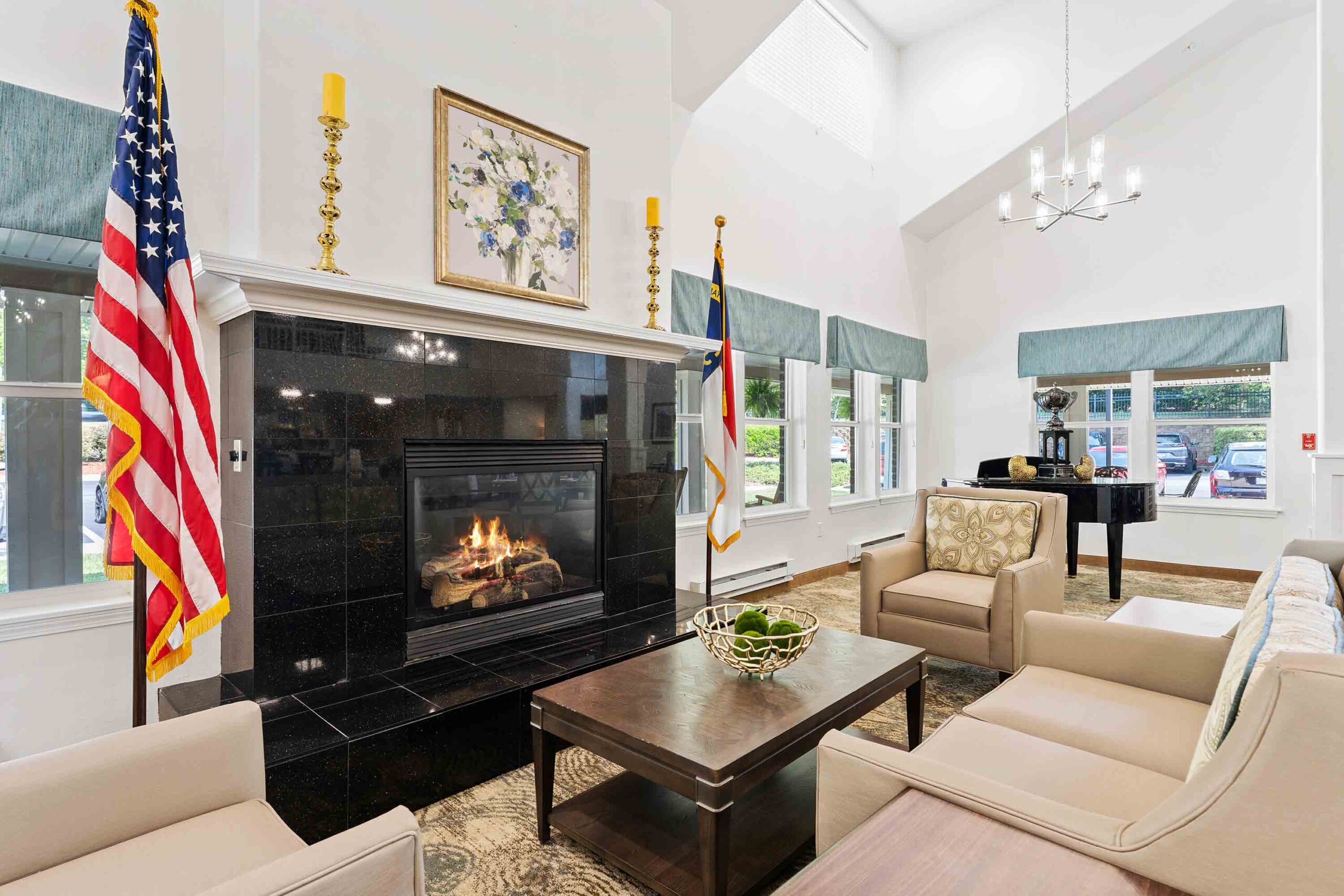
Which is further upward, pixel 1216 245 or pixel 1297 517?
pixel 1216 245

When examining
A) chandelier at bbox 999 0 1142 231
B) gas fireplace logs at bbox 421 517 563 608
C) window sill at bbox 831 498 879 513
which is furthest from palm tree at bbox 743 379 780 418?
gas fireplace logs at bbox 421 517 563 608

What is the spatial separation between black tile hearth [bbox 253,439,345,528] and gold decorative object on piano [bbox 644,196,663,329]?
1592mm

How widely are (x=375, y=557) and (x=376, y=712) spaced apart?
56 cm

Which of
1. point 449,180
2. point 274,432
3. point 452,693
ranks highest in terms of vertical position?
point 449,180

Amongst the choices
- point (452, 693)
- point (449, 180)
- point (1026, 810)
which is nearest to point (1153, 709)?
point (1026, 810)

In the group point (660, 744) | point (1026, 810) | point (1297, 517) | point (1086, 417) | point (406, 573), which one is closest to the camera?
point (1026, 810)

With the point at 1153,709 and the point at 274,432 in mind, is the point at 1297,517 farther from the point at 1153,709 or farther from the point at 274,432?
the point at 274,432

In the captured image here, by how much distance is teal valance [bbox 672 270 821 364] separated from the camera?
438cm

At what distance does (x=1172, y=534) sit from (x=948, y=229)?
3.53 m

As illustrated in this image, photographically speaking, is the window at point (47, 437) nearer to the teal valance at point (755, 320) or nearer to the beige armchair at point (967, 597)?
the teal valance at point (755, 320)

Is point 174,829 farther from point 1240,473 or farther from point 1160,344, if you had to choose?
point 1240,473

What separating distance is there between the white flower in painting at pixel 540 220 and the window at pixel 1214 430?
18.6 ft

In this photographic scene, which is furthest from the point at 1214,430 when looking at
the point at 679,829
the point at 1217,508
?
the point at 679,829

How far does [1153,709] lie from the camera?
1.85 m
